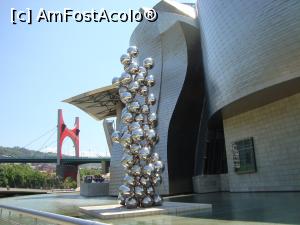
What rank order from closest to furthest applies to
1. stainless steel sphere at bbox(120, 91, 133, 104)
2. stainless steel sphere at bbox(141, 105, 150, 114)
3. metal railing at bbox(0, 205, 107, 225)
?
metal railing at bbox(0, 205, 107, 225), stainless steel sphere at bbox(120, 91, 133, 104), stainless steel sphere at bbox(141, 105, 150, 114)

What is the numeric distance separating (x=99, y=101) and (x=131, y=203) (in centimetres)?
2634

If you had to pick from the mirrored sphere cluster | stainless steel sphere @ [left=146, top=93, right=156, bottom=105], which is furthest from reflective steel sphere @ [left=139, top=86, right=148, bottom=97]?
stainless steel sphere @ [left=146, top=93, right=156, bottom=105]

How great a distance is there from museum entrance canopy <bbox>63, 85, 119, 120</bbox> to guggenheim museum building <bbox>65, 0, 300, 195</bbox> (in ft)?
24.1

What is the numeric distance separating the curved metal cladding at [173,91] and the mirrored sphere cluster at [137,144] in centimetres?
984

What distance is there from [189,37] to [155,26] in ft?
9.86

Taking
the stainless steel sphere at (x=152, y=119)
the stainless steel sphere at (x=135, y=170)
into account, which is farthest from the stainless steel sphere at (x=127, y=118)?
the stainless steel sphere at (x=135, y=170)

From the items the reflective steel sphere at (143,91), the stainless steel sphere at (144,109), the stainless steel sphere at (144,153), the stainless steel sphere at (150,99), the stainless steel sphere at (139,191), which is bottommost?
the stainless steel sphere at (139,191)

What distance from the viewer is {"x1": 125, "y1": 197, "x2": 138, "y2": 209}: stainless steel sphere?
10562 millimetres

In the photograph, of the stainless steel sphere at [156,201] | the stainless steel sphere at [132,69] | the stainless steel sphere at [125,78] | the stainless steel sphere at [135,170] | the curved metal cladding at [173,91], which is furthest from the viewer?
the curved metal cladding at [173,91]

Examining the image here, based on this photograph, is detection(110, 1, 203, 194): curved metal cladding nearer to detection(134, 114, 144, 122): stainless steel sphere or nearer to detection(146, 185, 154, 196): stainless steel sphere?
detection(146, 185, 154, 196): stainless steel sphere

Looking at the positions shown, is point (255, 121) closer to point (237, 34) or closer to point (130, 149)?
point (237, 34)

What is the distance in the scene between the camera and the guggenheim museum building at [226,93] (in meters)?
14.9

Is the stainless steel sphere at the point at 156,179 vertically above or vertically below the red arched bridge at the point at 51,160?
below

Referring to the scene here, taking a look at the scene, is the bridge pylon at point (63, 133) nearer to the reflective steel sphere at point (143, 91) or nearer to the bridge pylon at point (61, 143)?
the bridge pylon at point (61, 143)
